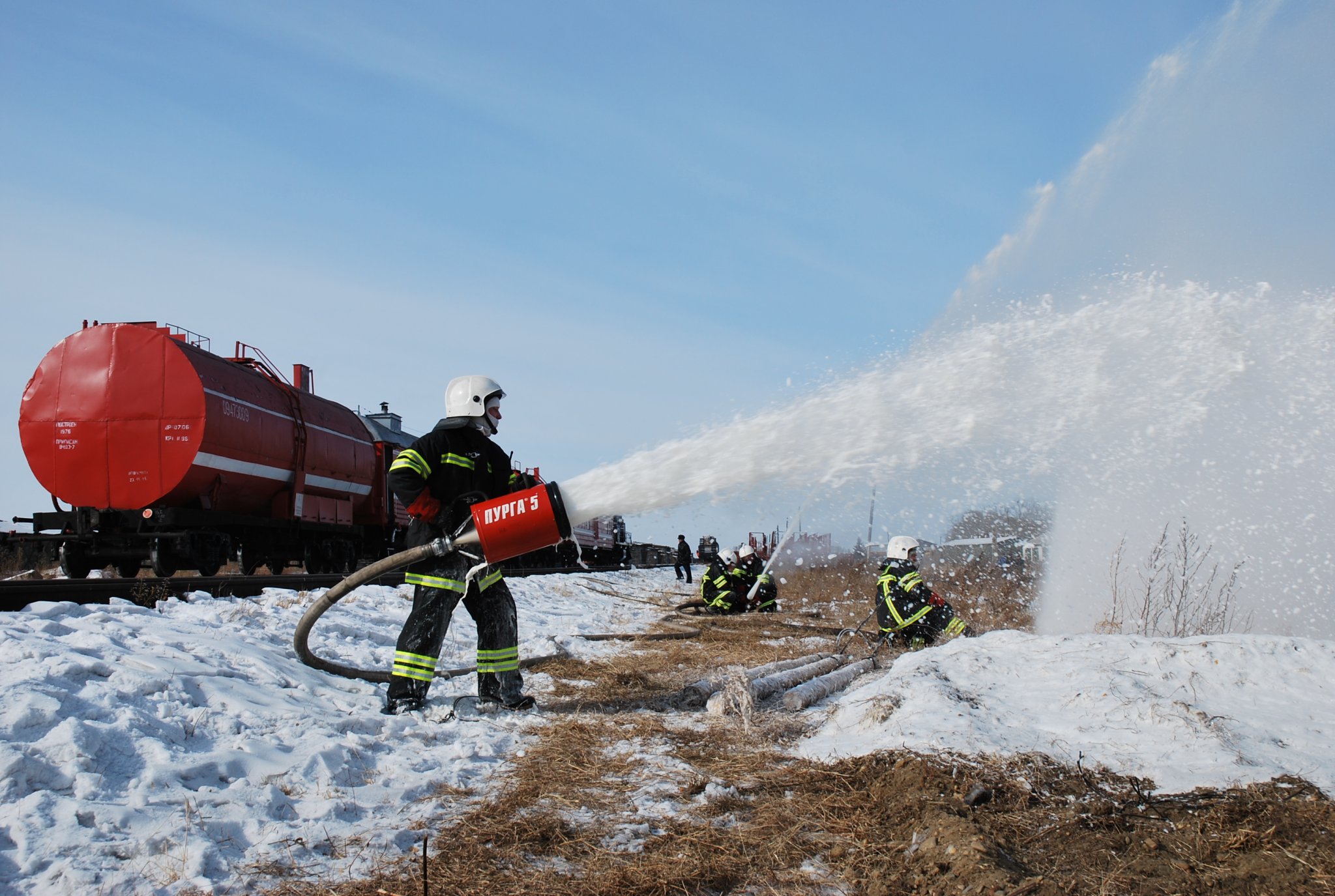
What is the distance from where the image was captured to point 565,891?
9.00ft

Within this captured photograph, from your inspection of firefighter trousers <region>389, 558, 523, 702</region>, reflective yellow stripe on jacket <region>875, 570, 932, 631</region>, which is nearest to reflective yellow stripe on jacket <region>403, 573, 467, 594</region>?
firefighter trousers <region>389, 558, 523, 702</region>

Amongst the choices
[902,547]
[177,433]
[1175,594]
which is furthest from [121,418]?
[1175,594]

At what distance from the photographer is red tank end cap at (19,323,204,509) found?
11977 mm

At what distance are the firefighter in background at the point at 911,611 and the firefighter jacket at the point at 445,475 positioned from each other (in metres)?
4.54

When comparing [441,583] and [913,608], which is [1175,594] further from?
[441,583]

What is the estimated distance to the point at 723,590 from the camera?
14.1 m

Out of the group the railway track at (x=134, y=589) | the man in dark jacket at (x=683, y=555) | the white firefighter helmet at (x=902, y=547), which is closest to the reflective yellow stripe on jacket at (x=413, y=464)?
the railway track at (x=134, y=589)

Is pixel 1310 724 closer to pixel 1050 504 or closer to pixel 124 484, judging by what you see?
pixel 1050 504

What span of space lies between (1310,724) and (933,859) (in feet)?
9.06

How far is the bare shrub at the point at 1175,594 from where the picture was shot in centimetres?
932

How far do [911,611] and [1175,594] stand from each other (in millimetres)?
4984

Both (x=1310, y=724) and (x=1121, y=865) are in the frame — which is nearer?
(x=1121, y=865)

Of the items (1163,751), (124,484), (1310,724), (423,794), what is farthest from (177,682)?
(124,484)

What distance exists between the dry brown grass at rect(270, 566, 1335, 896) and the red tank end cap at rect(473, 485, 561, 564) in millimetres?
1176
